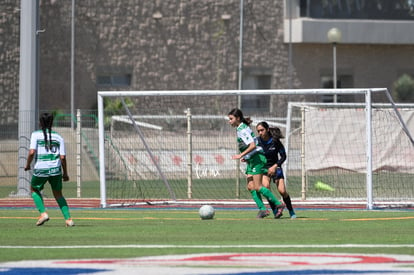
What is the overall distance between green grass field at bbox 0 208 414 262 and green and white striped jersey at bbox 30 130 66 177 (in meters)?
0.91

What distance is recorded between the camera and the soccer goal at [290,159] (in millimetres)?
26969

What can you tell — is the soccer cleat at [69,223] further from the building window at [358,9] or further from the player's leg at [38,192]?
the building window at [358,9]

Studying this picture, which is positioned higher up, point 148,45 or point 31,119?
point 148,45

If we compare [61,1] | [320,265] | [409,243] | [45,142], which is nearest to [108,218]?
[45,142]

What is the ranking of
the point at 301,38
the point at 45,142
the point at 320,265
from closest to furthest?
the point at 320,265 → the point at 45,142 → the point at 301,38

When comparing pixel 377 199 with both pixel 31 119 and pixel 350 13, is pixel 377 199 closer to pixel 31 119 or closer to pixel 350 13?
pixel 31 119

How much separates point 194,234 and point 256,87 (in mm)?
32230

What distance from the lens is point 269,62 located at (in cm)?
4719

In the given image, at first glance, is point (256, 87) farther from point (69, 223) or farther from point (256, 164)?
point (69, 223)

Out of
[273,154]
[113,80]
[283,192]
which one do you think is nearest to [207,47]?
[113,80]

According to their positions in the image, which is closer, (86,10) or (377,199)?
(377,199)

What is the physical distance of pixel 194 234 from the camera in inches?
615

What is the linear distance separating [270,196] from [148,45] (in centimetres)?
2627

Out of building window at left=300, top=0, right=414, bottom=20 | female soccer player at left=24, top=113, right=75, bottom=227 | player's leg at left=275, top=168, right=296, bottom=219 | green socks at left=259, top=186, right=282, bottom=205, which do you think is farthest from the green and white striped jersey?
building window at left=300, top=0, right=414, bottom=20
